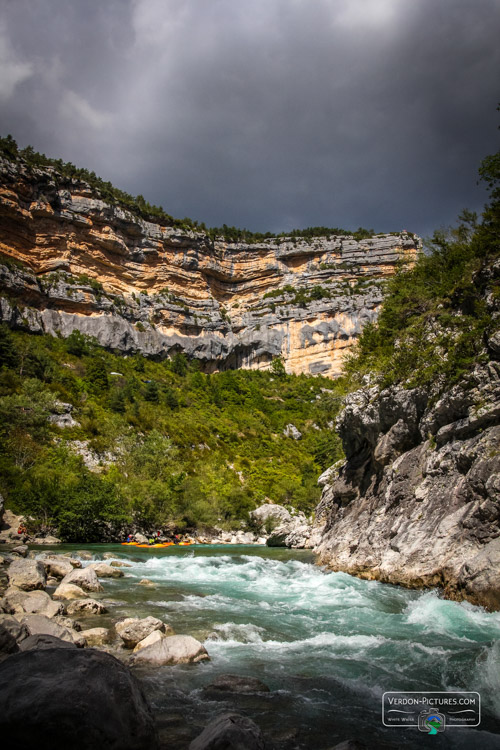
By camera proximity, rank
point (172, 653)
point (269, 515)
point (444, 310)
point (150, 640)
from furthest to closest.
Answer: point (269, 515) → point (444, 310) → point (150, 640) → point (172, 653)

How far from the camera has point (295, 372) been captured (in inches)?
3285

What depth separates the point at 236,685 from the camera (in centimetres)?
532

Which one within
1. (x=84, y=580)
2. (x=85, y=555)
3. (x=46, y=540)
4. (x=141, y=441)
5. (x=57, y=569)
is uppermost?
(x=141, y=441)

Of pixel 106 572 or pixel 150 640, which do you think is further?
pixel 106 572

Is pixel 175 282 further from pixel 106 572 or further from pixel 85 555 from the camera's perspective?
pixel 106 572

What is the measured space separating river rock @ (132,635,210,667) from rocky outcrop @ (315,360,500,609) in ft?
18.9

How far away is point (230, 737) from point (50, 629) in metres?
4.32

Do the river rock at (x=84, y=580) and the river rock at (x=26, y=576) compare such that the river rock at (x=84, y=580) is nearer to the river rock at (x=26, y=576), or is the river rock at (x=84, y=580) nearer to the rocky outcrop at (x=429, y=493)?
the river rock at (x=26, y=576)

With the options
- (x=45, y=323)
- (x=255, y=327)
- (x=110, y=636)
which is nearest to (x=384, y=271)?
(x=255, y=327)

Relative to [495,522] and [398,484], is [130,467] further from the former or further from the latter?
[495,522]

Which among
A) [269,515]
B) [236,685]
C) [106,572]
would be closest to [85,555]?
[106,572]

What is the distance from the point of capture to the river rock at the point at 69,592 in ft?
32.8

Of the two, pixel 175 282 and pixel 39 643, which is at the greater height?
pixel 175 282

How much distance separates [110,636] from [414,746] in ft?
17.6
